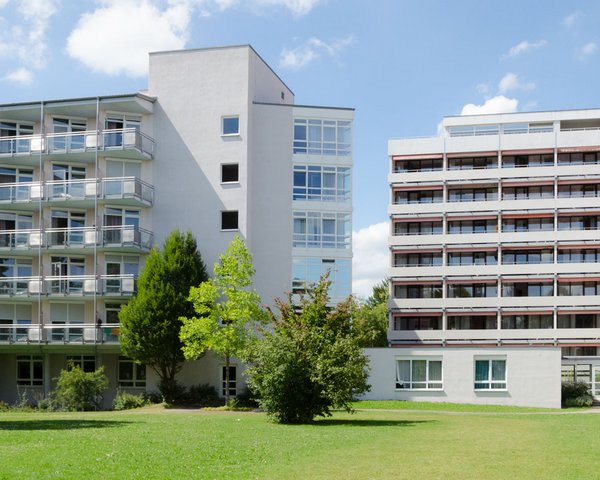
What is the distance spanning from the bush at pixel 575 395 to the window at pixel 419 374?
770cm

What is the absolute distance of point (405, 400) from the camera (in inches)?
1921

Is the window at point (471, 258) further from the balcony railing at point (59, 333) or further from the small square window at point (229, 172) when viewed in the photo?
the balcony railing at point (59, 333)

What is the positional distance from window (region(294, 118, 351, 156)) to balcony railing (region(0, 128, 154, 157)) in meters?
9.33

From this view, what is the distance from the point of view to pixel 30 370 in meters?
52.5

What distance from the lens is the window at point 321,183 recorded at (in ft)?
169

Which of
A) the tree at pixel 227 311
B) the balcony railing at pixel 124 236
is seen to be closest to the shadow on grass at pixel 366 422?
the tree at pixel 227 311

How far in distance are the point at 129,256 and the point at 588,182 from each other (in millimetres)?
41157

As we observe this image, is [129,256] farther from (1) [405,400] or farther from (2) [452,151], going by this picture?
(2) [452,151]

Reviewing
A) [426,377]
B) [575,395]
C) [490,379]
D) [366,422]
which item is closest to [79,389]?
[426,377]

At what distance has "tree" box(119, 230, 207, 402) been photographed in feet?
152

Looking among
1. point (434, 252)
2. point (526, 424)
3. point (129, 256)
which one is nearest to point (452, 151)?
point (434, 252)

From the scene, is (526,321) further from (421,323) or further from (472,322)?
(421,323)

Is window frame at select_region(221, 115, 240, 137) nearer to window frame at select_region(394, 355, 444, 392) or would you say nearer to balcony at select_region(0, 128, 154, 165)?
balcony at select_region(0, 128, 154, 165)

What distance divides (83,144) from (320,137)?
1481 cm
